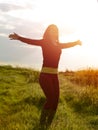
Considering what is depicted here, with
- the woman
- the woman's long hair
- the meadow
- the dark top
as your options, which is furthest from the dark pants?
the woman's long hair

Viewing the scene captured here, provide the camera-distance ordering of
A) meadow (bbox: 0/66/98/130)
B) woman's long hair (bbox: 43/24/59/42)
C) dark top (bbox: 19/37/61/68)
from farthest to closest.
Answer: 1. dark top (bbox: 19/37/61/68)
2. woman's long hair (bbox: 43/24/59/42)
3. meadow (bbox: 0/66/98/130)

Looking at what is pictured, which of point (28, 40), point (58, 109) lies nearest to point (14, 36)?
point (28, 40)

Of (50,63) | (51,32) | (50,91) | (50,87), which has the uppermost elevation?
(51,32)

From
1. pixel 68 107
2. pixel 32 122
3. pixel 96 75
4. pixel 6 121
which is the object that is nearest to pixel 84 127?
pixel 32 122

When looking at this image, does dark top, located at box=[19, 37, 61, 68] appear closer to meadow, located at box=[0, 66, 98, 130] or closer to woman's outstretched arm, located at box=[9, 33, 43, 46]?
woman's outstretched arm, located at box=[9, 33, 43, 46]

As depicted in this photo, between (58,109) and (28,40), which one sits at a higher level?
(28,40)

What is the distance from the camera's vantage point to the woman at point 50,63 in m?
10.6

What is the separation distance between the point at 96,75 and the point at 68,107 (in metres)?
7.28

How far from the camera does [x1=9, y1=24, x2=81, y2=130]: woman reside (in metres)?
10.6

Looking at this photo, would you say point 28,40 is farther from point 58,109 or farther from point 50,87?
point 58,109

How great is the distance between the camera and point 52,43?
34.9 ft

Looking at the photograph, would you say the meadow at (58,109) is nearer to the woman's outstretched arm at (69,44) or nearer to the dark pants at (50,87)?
the dark pants at (50,87)

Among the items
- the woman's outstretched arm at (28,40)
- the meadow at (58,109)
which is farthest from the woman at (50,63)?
the meadow at (58,109)

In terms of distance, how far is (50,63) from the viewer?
35.0 ft
